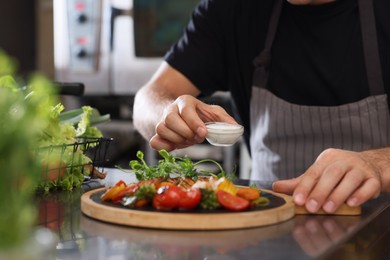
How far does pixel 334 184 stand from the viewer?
3.74ft

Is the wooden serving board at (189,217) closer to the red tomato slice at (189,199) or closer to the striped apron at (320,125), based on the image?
the red tomato slice at (189,199)

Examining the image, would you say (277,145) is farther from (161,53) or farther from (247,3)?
(161,53)

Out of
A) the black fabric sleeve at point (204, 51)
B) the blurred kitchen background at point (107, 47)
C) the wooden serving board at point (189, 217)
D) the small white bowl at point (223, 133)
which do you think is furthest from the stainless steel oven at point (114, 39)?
the wooden serving board at point (189, 217)

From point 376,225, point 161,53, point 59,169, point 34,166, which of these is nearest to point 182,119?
point 59,169

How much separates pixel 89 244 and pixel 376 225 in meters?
0.49

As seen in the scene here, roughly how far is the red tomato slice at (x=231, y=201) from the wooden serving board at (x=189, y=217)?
0.01 m

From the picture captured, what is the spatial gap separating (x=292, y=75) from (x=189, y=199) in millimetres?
950

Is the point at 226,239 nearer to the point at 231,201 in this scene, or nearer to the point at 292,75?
the point at 231,201

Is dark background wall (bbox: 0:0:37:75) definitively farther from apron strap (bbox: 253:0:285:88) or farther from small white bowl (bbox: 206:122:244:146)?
small white bowl (bbox: 206:122:244:146)

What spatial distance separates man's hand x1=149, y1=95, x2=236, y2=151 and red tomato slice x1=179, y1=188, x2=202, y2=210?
0.26m

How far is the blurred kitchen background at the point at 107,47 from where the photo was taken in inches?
131

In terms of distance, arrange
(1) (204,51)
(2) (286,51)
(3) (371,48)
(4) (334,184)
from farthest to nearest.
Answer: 1. (1) (204,51)
2. (2) (286,51)
3. (3) (371,48)
4. (4) (334,184)

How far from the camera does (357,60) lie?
5.97 ft

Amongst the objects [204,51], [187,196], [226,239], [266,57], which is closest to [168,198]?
[187,196]
